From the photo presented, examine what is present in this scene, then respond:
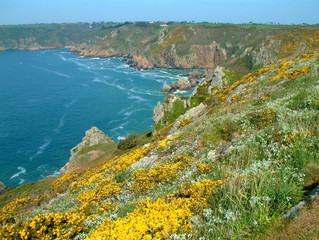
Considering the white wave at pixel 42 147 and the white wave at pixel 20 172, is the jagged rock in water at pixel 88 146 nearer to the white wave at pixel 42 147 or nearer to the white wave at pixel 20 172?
the white wave at pixel 20 172

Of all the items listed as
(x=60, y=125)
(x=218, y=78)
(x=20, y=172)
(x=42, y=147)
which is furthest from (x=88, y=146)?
(x=218, y=78)

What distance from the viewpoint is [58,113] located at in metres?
91.9

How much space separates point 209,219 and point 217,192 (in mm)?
843

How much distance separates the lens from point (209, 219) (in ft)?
18.0

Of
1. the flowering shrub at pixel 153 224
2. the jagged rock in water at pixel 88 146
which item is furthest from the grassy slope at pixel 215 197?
the jagged rock in water at pixel 88 146

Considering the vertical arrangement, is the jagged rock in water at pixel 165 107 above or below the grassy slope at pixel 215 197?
below

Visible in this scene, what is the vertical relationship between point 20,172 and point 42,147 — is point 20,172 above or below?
below

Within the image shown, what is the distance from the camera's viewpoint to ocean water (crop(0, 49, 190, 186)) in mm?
63156

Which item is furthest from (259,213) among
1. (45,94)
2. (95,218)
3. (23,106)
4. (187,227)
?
(45,94)

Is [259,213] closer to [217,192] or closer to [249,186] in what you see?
[249,186]

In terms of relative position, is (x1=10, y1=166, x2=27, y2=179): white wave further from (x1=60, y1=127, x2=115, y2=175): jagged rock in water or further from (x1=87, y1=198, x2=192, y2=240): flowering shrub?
(x1=87, y1=198, x2=192, y2=240): flowering shrub

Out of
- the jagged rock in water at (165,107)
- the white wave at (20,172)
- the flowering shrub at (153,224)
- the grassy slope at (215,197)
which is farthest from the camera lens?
the white wave at (20,172)

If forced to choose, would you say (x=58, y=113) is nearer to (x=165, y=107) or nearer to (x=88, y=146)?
(x=88, y=146)

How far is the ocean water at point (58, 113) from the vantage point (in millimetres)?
63156
